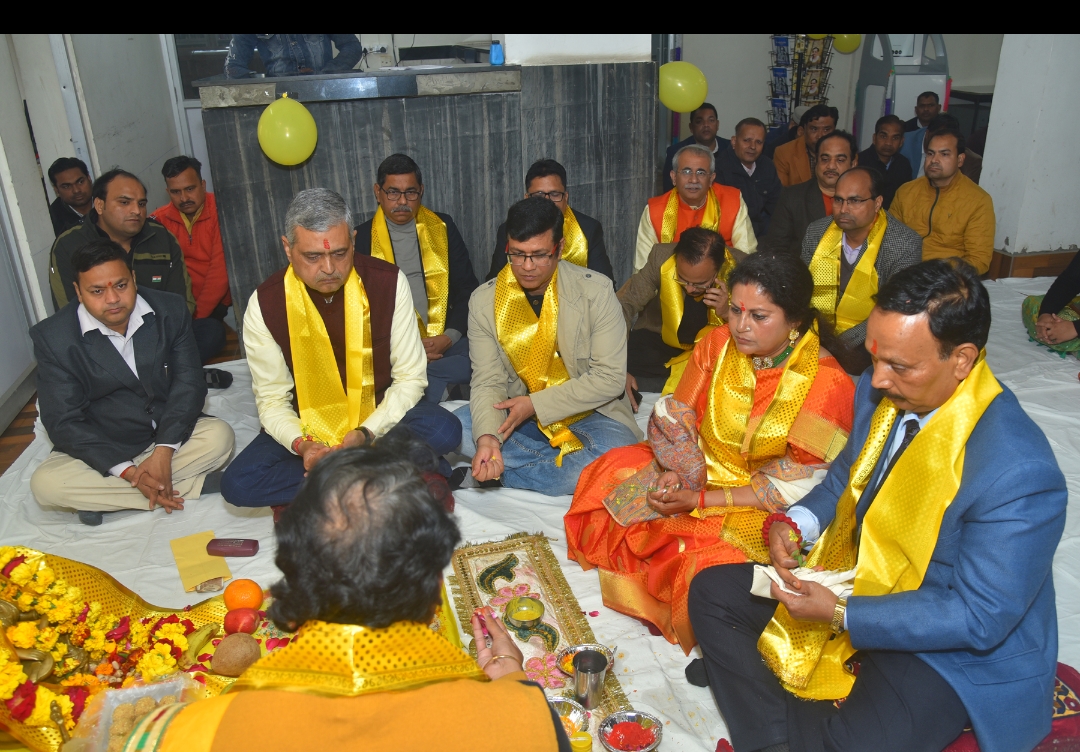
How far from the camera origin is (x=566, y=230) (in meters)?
4.31

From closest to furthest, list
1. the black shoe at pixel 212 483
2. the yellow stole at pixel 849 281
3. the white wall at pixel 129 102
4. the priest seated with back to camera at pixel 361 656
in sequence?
the priest seated with back to camera at pixel 361 656, the black shoe at pixel 212 483, the yellow stole at pixel 849 281, the white wall at pixel 129 102

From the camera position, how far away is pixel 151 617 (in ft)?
7.88

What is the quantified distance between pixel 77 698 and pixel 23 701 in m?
0.16

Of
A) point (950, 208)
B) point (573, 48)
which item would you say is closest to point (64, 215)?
point (573, 48)

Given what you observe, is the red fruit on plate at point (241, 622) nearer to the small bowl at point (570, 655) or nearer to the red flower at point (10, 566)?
the red flower at point (10, 566)

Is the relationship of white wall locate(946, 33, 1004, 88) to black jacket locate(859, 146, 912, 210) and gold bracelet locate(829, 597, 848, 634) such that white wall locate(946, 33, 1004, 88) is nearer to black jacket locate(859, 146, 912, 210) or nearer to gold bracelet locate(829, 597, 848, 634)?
black jacket locate(859, 146, 912, 210)

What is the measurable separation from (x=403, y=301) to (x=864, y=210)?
2.25m

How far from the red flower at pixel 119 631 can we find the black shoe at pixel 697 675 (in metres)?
1.61

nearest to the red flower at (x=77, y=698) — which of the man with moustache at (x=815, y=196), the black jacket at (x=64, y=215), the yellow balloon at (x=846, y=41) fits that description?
the black jacket at (x=64, y=215)

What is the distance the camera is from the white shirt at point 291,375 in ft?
10.9

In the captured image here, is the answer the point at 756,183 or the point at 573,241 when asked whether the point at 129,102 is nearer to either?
the point at 573,241

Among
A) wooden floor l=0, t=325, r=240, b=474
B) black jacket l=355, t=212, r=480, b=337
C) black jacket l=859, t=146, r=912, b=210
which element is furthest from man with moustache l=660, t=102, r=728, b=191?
wooden floor l=0, t=325, r=240, b=474

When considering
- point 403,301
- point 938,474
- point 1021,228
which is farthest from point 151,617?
point 1021,228

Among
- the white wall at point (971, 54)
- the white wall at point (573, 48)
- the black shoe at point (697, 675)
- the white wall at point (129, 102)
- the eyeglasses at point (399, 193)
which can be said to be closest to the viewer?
the black shoe at point (697, 675)
